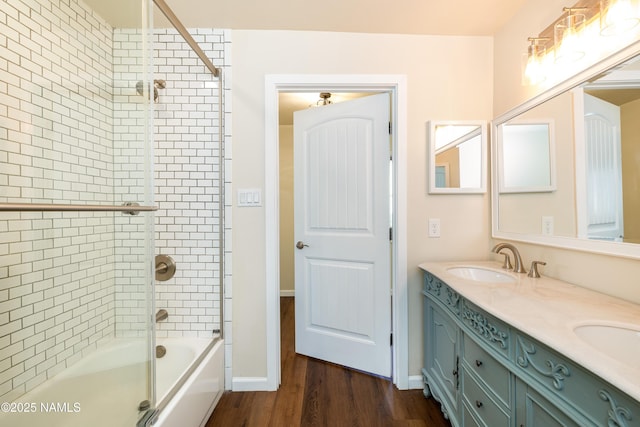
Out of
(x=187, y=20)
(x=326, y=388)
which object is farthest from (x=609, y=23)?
(x=326, y=388)

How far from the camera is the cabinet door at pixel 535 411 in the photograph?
69 cm

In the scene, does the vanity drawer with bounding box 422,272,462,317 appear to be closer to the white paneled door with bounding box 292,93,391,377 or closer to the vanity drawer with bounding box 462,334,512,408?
the vanity drawer with bounding box 462,334,512,408

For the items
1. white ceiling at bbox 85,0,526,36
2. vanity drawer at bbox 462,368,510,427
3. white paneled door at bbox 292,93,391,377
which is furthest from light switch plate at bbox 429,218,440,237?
white ceiling at bbox 85,0,526,36

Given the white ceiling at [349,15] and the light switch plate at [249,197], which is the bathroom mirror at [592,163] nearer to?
the white ceiling at [349,15]

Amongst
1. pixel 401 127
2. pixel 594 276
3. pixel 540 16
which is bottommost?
pixel 594 276

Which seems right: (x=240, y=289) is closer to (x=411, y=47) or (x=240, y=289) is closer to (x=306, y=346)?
(x=306, y=346)

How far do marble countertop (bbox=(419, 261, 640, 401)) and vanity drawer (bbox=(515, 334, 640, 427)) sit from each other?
0.14ft

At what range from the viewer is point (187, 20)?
1.61 metres

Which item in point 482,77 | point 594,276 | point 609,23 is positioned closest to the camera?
point 609,23

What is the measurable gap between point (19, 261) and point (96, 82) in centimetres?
96

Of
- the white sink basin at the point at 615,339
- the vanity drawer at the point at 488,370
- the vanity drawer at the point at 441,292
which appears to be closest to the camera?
the white sink basin at the point at 615,339

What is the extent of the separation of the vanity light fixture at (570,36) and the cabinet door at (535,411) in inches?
53.9

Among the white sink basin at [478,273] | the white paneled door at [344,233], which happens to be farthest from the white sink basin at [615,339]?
the white paneled door at [344,233]

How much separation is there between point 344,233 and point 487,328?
1067 mm
